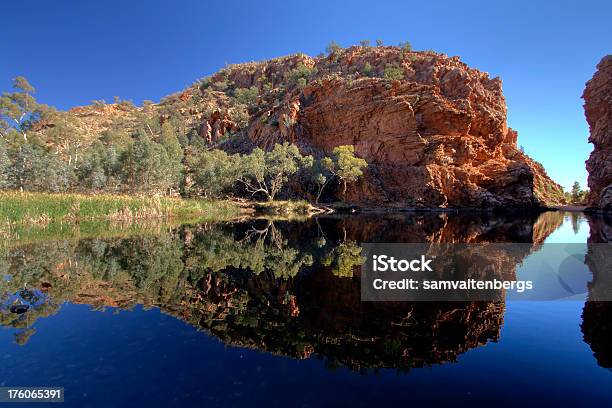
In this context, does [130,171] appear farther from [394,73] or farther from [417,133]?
[394,73]

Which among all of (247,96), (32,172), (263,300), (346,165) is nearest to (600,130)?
(346,165)

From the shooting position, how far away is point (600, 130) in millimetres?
50281

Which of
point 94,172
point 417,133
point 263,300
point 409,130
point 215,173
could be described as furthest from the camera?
point 409,130

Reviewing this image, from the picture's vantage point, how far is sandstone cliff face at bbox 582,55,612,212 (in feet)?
158

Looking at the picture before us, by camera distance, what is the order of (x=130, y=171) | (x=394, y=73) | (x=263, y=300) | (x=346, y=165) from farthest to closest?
(x=394, y=73), (x=346, y=165), (x=130, y=171), (x=263, y=300)

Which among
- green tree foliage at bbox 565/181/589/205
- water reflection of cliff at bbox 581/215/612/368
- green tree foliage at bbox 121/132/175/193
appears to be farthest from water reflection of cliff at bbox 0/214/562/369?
green tree foliage at bbox 565/181/589/205

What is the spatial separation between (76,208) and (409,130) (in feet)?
157

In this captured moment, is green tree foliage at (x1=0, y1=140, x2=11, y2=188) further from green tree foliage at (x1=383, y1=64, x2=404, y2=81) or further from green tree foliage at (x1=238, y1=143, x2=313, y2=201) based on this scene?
green tree foliage at (x1=383, y1=64, x2=404, y2=81)

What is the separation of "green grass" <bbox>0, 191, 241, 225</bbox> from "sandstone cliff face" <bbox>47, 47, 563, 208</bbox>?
107ft

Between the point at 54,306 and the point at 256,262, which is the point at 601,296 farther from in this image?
the point at 54,306

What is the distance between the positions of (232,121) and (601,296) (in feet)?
240

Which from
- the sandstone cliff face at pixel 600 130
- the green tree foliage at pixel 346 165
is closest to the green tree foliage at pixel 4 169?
the green tree foliage at pixel 346 165

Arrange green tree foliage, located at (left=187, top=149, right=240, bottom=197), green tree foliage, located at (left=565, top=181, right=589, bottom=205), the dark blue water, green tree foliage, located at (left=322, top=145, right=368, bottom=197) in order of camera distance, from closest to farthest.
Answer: the dark blue water < green tree foliage, located at (left=187, top=149, right=240, bottom=197) < green tree foliage, located at (left=322, top=145, right=368, bottom=197) < green tree foliage, located at (left=565, top=181, right=589, bottom=205)

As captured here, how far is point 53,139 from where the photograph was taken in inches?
2525
